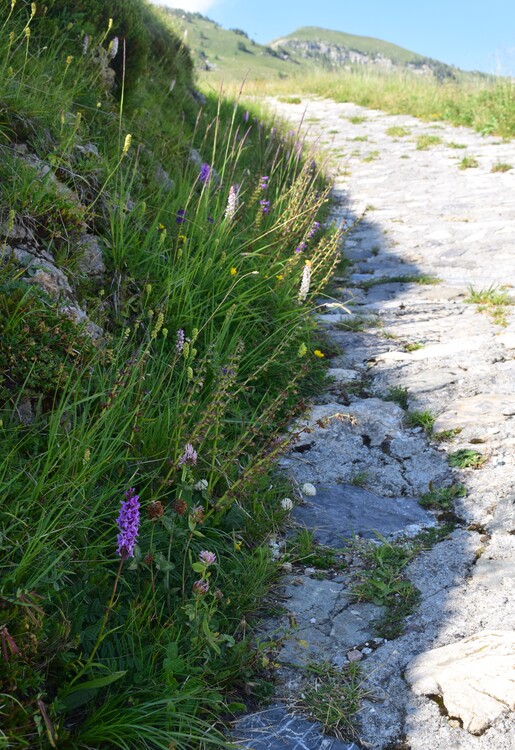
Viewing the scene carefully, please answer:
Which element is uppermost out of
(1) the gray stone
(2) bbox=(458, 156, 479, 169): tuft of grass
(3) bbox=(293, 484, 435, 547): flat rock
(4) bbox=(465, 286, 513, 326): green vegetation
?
(2) bbox=(458, 156, 479, 169): tuft of grass

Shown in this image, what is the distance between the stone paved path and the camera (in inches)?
75.4

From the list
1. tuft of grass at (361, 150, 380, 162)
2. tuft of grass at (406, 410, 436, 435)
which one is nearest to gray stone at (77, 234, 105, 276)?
tuft of grass at (406, 410, 436, 435)

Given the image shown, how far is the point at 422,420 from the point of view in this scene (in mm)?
3576

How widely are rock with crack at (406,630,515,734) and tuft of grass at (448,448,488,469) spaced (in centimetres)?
117

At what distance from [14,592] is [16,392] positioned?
0.94m

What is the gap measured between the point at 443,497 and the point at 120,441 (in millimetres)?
1530

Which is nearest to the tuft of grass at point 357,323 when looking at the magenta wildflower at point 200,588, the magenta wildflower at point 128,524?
the magenta wildflower at point 200,588

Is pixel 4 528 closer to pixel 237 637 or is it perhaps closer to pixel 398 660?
pixel 237 637

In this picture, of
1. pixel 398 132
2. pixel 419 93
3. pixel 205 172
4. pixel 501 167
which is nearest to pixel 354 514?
pixel 205 172

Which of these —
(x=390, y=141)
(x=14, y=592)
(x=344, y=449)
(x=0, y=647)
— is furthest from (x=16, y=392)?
(x=390, y=141)

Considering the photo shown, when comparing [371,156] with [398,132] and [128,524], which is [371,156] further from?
[128,524]

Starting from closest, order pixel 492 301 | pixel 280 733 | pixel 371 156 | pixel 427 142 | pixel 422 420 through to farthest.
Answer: pixel 280 733
pixel 422 420
pixel 492 301
pixel 371 156
pixel 427 142

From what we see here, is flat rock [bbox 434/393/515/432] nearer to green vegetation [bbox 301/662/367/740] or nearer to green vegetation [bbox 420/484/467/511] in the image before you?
green vegetation [bbox 420/484/467/511]

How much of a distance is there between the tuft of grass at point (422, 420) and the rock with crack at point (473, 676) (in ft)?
5.03
